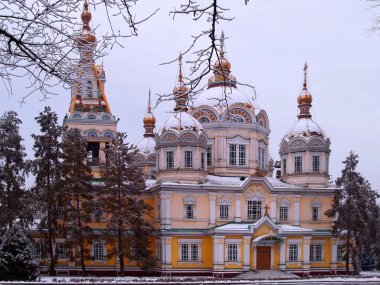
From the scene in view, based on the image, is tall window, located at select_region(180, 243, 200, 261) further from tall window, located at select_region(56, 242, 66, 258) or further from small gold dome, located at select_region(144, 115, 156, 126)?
small gold dome, located at select_region(144, 115, 156, 126)

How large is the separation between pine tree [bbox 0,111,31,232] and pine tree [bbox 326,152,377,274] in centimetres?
2006

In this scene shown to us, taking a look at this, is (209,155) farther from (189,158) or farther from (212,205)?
(212,205)

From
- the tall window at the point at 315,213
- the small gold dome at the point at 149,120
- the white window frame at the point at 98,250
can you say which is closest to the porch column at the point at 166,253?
the white window frame at the point at 98,250

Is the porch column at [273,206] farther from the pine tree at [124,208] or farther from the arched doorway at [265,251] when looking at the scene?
the pine tree at [124,208]

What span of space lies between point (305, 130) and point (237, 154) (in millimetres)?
5433

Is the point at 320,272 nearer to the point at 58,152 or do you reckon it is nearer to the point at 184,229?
the point at 184,229

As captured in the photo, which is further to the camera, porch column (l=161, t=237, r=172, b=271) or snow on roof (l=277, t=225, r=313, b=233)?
snow on roof (l=277, t=225, r=313, b=233)

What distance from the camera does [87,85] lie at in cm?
702

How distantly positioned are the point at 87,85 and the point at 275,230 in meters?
33.1

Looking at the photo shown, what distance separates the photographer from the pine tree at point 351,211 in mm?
40028

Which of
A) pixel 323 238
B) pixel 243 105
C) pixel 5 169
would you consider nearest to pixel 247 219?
pixel 323 238

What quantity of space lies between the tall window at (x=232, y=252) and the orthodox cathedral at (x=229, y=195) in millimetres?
62

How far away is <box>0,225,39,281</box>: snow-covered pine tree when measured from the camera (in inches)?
1072

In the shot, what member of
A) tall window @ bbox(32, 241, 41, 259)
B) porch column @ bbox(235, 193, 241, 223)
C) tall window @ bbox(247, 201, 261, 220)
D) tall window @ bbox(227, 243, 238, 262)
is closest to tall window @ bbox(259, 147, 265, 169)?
tall window @ bbox(247, 201, 261, 220)
